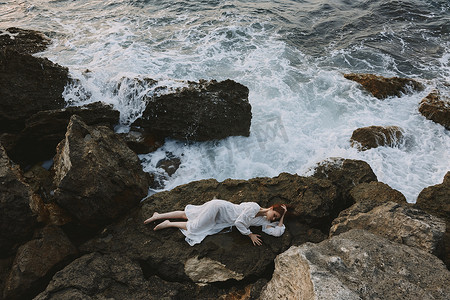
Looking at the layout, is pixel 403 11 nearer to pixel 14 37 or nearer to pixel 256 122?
pixel 256 122

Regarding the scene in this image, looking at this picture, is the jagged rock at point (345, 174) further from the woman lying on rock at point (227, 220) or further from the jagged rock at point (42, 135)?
the jagged rock at point (42, 135)

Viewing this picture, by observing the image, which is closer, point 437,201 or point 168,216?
point 168,216

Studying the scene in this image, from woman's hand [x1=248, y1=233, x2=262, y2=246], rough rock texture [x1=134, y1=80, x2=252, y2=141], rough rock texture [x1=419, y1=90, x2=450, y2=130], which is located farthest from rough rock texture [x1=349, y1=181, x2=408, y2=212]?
rough rock texture [x1=419, y1=90, x2=450, y2=130]

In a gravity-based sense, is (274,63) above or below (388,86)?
above

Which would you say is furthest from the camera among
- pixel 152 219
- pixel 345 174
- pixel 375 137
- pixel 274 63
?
pixel 274 63

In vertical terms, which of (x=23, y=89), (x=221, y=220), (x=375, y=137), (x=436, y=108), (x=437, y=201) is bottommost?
(x=436, y=108)

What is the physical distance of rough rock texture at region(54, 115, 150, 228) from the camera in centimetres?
523

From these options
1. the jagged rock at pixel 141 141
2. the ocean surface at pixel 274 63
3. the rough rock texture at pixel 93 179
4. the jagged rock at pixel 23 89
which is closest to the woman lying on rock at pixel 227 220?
the rough rock texture at pixel 93 179

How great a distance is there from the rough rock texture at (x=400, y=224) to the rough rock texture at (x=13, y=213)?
5199 mm

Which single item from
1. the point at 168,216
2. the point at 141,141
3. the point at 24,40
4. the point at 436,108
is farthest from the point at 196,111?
the point at 24,40

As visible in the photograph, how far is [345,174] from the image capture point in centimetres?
700

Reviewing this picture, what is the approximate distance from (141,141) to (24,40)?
9115mm

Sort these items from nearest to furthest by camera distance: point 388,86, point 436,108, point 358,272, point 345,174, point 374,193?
point 358,272
point 374,193
point 345,174
point 436,108
point 388,86

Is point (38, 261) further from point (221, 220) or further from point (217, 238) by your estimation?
point (221, 220)
